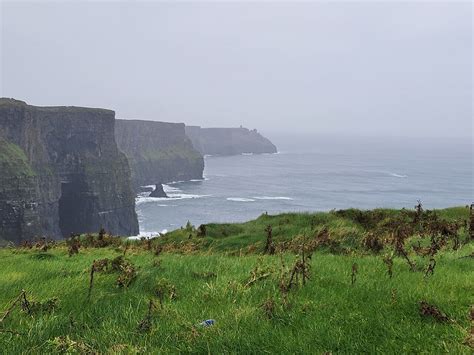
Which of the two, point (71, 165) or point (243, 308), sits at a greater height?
point (243, 308)

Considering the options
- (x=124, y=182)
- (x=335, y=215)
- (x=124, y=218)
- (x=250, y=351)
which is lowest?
(x=124, y=218)

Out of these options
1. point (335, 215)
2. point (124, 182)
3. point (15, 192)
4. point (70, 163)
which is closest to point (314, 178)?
point (124, 182)

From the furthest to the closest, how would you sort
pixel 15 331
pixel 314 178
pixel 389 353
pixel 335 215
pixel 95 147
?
1. pixel 314 178
2. pixel 95 147
3. pixel 335 215
4. pixel 15 331
5. pixel 389 353

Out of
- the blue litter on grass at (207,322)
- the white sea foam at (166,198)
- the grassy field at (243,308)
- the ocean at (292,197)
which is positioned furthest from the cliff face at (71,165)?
the blue litter on grass at (207,322)

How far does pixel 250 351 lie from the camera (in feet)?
16.9

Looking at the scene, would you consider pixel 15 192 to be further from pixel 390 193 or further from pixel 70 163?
pixel 390 193

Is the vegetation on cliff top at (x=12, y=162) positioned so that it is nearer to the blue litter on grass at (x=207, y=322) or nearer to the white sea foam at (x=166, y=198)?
the white sea foam at (x=166, y=198)

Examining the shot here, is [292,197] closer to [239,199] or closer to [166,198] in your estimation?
[239,199]

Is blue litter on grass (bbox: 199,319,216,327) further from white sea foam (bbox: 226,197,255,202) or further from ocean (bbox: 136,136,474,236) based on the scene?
white sea foam (bbox: 226,197,255,202)

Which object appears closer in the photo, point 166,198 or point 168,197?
point 166,198

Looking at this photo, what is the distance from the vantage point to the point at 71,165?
13300 centimetres

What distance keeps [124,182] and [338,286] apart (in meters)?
135

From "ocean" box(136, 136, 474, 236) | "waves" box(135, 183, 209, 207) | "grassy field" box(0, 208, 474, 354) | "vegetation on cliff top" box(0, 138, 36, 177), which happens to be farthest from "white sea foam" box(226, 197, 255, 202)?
"grassy field" box(0, 208, 474, 354)

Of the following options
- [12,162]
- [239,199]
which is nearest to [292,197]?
[239,199]
